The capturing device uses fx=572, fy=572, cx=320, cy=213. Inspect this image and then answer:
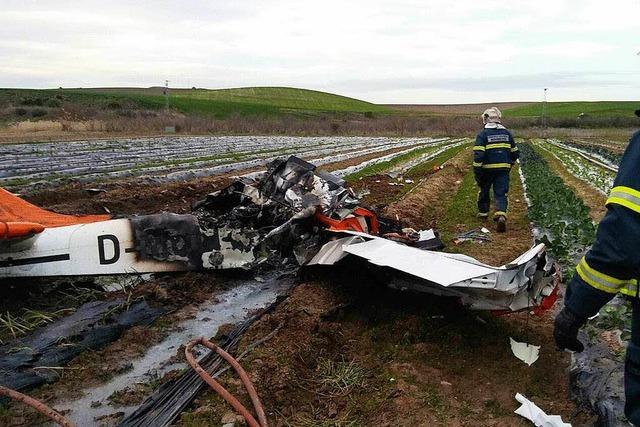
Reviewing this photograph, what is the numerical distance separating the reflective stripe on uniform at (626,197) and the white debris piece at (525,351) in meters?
2.31

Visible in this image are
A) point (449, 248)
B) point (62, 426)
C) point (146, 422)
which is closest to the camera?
point (62, 426)

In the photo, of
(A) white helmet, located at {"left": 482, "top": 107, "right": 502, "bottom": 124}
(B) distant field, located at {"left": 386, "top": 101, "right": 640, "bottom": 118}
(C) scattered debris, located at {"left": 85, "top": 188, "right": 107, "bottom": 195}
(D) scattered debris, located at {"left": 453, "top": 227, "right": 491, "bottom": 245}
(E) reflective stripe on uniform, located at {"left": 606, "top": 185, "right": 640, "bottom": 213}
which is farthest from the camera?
(B) distant field, located at {"left": 386, "top": 101, "right": 640, "bottom": 118}

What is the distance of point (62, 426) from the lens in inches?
124

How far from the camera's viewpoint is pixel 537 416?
Result: 3.36 meters

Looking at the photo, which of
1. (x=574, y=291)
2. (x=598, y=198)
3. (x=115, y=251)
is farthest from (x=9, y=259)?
(x=598, y=198)

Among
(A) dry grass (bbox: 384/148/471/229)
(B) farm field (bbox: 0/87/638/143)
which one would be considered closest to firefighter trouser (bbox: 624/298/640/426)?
(A) dry grass (bbox: 384/148/471/229)

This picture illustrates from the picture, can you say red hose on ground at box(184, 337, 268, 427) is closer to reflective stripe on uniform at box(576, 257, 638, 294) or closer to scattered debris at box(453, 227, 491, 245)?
reflective stripe on uniform at box(576, 257, 638, 294)

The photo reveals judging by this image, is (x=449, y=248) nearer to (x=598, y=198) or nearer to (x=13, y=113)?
(x=598, y=198)

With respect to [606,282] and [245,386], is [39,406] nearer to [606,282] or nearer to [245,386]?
[245,386]

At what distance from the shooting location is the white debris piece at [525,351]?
164 inches

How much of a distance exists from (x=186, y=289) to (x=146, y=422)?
2.41 m

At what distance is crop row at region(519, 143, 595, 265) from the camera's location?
22.8 feet

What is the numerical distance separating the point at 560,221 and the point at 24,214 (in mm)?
7580

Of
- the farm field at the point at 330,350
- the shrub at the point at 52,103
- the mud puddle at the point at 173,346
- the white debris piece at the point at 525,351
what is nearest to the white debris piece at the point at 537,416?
the farm field at the point at 330,350
